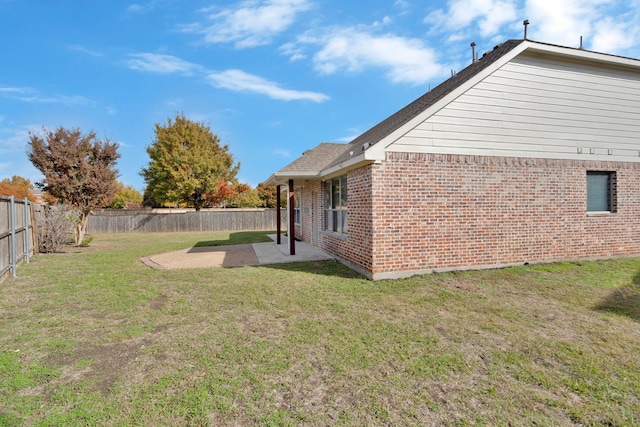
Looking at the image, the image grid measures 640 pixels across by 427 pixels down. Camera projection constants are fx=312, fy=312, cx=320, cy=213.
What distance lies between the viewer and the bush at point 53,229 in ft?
40.4

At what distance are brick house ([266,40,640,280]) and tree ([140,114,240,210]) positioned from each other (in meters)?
24.0

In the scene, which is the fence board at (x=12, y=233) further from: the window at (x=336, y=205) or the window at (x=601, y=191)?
the window at (x=601, y=191)

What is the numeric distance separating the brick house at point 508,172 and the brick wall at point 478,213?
0.08 feet

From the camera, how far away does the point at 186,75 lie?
1302 centimetres

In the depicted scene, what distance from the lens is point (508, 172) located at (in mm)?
7520

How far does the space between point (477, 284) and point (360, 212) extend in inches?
113

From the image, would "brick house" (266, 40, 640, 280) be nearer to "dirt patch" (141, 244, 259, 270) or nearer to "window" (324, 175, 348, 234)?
"window" (324, 175, 348, 234)

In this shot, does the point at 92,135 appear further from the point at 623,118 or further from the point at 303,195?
the point at 623,118

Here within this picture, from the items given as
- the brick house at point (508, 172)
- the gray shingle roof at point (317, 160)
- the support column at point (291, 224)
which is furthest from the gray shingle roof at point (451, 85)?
the support column at point (291, 224)

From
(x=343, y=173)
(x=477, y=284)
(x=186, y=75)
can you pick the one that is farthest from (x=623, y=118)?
(x=186, y=75)

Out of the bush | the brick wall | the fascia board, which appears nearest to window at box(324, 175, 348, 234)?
the brick wall

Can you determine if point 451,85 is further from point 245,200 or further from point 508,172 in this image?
point 245,200

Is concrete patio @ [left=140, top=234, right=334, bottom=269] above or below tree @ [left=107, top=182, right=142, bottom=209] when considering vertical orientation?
below

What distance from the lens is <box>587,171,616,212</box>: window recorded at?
832 cm
